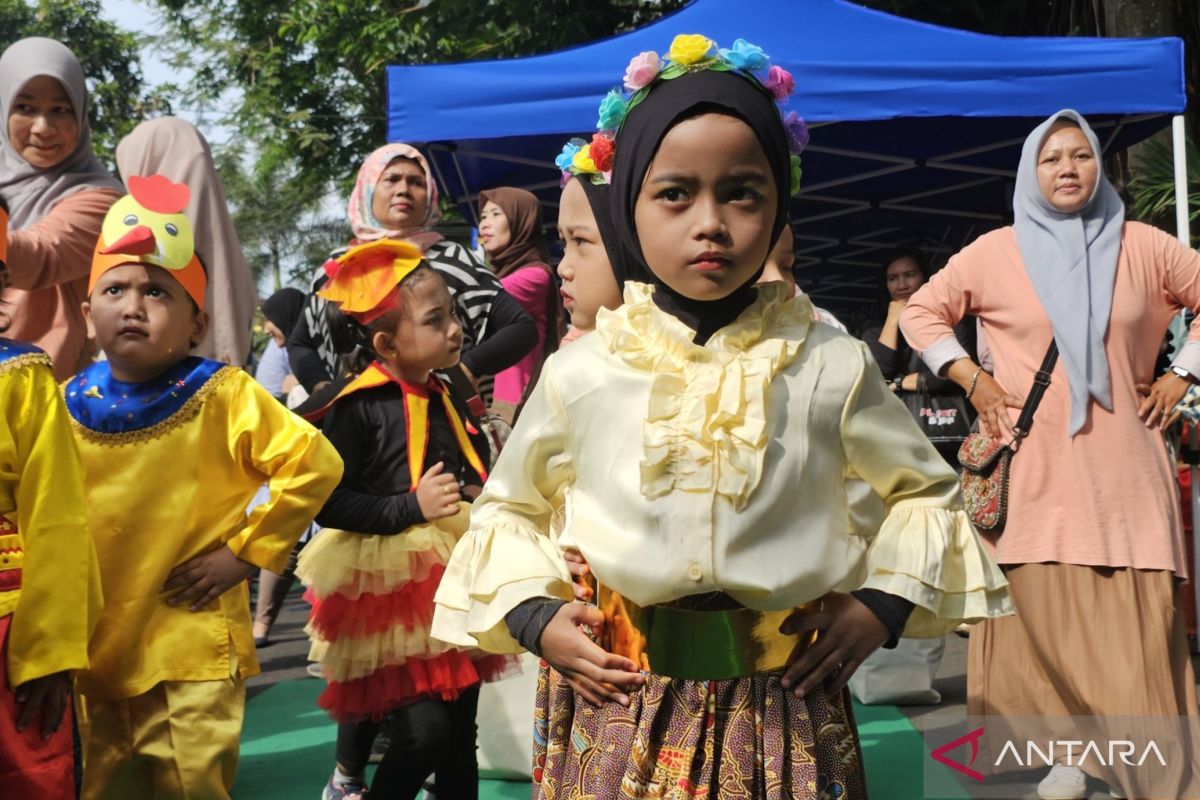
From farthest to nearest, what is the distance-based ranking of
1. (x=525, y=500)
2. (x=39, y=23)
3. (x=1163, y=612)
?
(x=39, y=23), (x=1163, y=612), (x=525, y=500)

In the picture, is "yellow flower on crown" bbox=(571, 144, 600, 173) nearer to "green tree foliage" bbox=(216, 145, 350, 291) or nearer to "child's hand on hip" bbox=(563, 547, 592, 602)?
"child's hand on hip" bbox=(563, 547, 592, 602)

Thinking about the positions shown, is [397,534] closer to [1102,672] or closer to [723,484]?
[723,484]

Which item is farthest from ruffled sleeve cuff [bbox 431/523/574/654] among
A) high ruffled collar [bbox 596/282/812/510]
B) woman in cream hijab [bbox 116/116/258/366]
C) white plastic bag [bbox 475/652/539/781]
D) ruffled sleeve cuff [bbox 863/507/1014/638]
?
woman in cream hijab [bbox 116/116/258/366]

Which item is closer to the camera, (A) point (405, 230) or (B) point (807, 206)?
(A) point (405, 230)

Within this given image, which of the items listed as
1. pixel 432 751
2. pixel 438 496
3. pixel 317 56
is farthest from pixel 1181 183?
pixel 317 56

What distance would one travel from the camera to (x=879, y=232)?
1098cm

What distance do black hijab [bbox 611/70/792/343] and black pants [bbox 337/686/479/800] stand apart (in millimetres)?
1816

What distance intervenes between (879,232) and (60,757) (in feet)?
29.4

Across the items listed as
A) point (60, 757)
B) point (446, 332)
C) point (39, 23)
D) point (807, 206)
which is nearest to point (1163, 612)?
point (446, 332)

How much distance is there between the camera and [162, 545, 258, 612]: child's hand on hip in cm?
329

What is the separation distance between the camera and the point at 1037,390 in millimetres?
4559

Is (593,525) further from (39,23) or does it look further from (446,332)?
(39,23)

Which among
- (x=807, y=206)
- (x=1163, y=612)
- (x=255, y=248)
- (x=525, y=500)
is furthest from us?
(x=255, y=248)

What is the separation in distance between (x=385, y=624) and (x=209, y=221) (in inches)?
64.8
